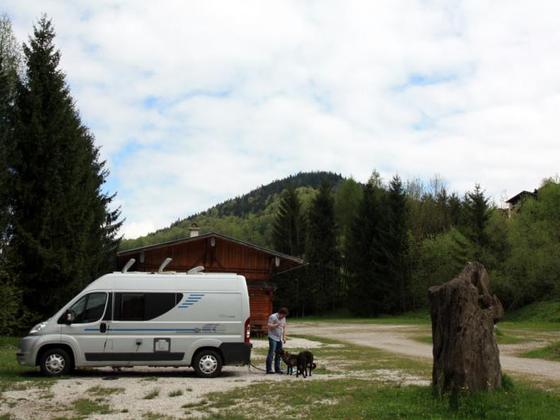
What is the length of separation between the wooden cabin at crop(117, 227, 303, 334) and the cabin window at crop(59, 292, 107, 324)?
17.6m

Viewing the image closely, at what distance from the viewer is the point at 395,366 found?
1716 cm

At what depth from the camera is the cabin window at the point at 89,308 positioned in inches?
572

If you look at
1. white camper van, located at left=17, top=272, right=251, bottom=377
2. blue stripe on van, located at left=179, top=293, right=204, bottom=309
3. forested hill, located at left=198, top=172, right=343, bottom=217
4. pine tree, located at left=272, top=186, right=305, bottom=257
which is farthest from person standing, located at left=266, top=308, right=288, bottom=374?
forested hill, located at left=198, top=172, right=343, bottom=217

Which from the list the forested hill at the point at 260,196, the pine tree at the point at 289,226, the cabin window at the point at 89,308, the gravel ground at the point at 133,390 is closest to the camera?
the gravel ground at the point at 133,390

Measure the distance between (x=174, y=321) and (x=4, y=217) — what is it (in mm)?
13389

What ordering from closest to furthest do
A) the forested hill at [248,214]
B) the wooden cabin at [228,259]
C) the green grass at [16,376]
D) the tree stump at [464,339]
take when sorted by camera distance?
the tree stump at [464,339] < the green grass at [16,376] < the wooden cabin at [228,259] < the forested hill at [248,214]

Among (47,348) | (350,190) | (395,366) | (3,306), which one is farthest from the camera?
(350,190)

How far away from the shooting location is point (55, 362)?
1422 cm

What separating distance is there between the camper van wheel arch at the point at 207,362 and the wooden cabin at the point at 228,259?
18164mm

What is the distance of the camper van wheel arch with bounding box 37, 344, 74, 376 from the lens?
1414cm

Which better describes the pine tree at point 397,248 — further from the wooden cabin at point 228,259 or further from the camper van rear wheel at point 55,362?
the camper van rear wheel at point 55,362

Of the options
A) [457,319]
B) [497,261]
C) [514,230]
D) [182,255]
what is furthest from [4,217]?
[514,230]

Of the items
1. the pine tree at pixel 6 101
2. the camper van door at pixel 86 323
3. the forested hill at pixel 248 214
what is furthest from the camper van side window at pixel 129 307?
the forested hill at pixel 248 214

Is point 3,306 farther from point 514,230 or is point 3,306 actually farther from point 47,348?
point 514,230
